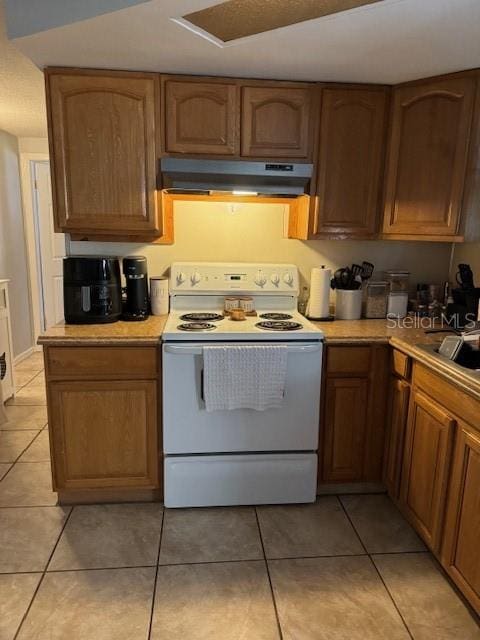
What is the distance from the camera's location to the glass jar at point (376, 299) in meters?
2.62

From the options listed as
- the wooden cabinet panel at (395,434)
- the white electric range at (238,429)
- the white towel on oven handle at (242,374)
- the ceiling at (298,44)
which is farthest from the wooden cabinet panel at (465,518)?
the ceiling at (298,44)

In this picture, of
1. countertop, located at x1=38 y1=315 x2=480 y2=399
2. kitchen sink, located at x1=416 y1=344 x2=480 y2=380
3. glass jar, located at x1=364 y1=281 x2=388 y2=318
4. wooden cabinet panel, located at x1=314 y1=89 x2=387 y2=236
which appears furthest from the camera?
glass jar, located at x1=364 y1=281 x2=388 y2=318

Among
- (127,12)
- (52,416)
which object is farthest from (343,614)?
(127,12)

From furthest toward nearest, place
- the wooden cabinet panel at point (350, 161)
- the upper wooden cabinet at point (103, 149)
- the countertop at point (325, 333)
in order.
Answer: the wooden cabinet panel at point (350, 161), the upper wooden cabinet at point (103, 149), the countertop at point (325, 333)

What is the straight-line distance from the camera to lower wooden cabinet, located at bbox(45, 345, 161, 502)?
2.12 metres

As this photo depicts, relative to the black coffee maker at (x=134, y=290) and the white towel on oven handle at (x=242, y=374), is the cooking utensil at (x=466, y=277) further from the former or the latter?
the black coffee maker at (x=134, y=290)

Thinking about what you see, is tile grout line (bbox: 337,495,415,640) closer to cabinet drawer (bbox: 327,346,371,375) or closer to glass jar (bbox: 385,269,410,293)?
cabinet drawer (bbox: 327,346,371,375)

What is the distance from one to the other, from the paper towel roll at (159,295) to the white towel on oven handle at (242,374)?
1.92ft

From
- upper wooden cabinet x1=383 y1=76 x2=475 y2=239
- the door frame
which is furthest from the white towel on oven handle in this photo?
the door frame

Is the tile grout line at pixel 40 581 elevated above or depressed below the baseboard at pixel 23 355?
below

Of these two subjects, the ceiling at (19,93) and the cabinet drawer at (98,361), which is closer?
the cabinet drawer at (98,361)

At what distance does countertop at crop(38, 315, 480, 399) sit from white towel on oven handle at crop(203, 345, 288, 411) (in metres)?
0.28

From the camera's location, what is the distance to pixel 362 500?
236 centimetres

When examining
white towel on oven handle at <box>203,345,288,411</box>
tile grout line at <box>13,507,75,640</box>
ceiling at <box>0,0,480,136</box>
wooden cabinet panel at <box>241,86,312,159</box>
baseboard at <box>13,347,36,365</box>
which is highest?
ceiling at <box>0,0,480,136</box>
